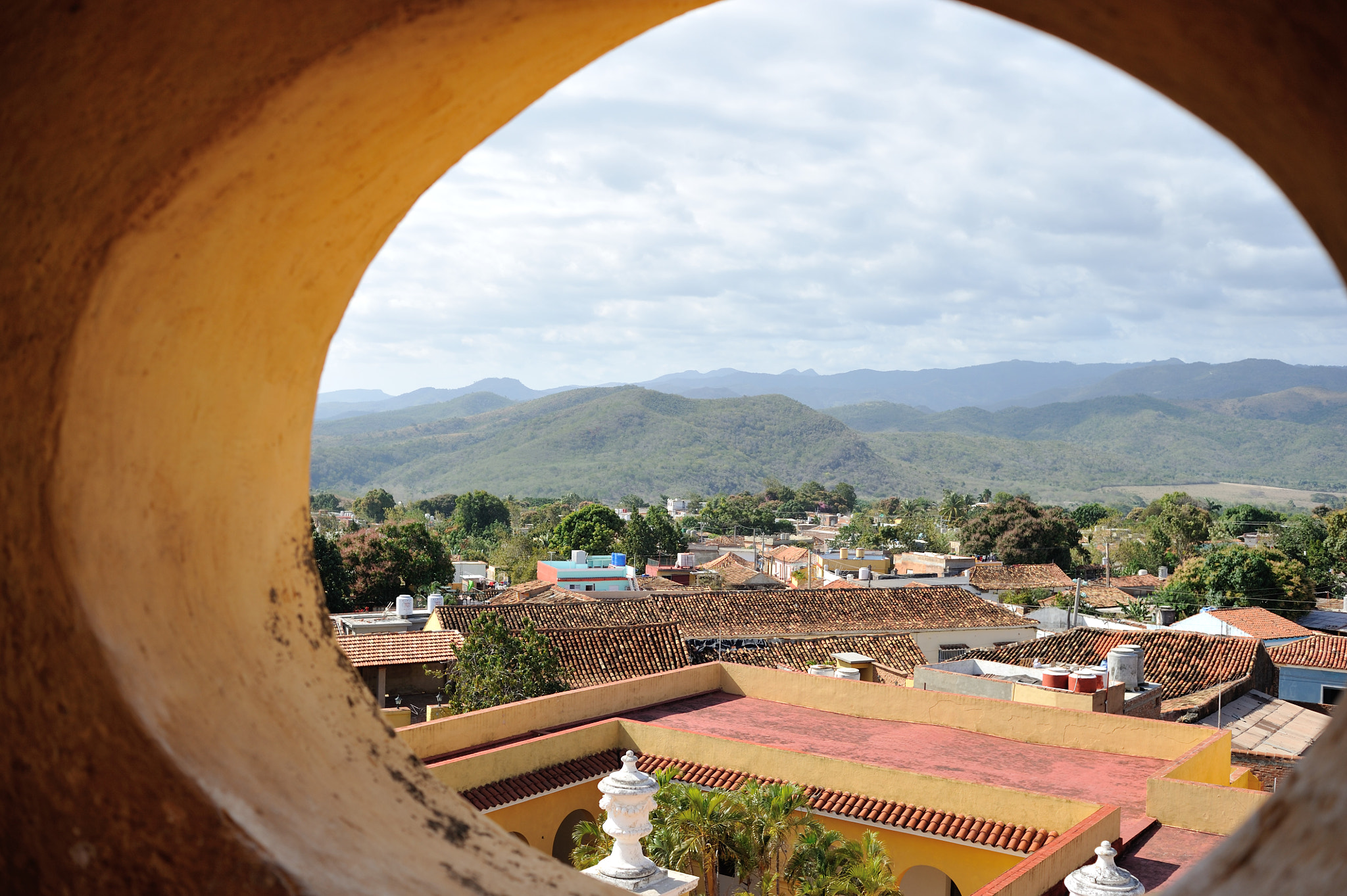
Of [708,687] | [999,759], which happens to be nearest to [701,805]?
[999,759]

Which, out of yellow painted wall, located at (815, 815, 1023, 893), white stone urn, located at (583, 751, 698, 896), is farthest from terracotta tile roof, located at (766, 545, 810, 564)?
white stone urn, located at (583, 751, 698, 896)

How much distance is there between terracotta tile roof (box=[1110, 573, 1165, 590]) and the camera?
171 ft

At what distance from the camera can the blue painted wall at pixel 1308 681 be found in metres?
27.2

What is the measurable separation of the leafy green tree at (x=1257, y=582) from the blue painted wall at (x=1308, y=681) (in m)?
15.3

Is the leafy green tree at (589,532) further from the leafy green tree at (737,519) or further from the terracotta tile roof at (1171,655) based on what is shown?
the terracotta tile roof at (1171,655)

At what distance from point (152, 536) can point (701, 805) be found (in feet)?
27.4

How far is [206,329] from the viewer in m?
1.98

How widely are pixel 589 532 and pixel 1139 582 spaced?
29.1 m

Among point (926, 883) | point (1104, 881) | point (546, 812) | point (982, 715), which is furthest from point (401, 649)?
point (1104, 881)

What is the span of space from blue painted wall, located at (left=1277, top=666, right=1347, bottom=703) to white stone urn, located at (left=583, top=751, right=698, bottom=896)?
1014 inches

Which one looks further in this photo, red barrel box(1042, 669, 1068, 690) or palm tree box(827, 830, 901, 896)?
red barrel box(1042, 669, 1068, 690)

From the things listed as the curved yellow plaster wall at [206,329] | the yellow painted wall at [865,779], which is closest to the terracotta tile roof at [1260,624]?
the yellow painted wall at [865,779]

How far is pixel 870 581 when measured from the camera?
41.3 metres

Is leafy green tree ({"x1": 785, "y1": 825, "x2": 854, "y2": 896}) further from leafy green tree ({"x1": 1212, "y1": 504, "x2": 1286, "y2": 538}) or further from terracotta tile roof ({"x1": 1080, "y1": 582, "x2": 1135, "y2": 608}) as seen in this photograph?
leafy green tree ({"x1": 1212, "y1": 504, "x2": 1286, "y2": 538})
